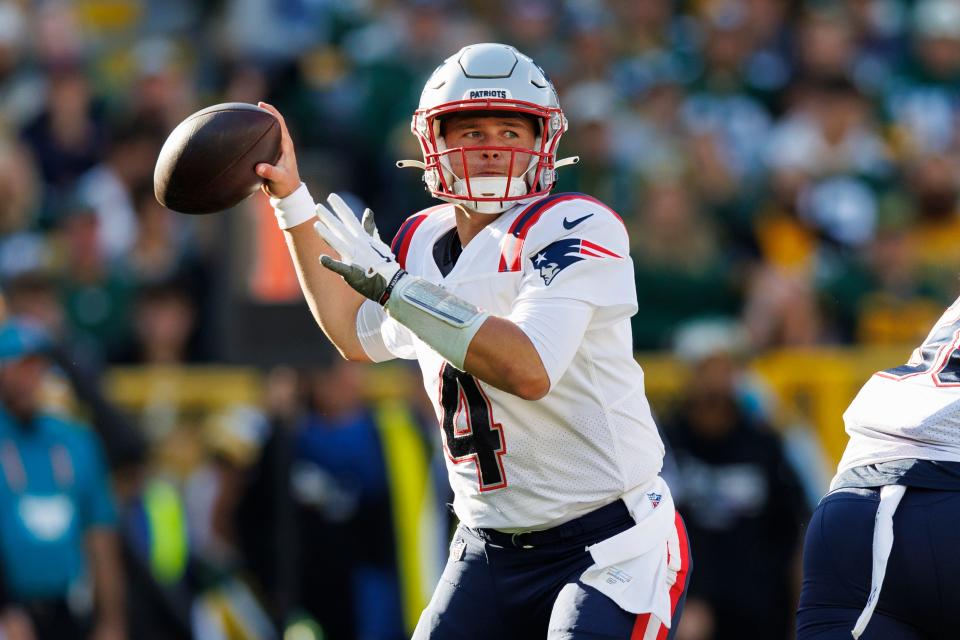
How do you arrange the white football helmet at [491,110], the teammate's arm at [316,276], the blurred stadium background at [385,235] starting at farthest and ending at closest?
the blurred stadium background at [385,235] → the teammate's arm at [316,276] → the white football helmet at [491,110]

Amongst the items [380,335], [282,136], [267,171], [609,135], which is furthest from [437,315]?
[609,135]

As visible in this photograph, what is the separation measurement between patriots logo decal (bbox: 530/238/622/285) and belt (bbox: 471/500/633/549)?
1.97 ft

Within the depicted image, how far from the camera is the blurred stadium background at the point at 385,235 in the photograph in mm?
7988

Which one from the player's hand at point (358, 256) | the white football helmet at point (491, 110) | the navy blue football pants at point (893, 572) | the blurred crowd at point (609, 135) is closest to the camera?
the navy blue football pants at point (893, 572)

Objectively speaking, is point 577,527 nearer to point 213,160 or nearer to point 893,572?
point 893,572

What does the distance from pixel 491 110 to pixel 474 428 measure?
0.81 metres

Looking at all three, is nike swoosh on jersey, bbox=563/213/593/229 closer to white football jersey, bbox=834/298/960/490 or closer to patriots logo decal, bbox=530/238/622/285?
patriots logo decal, bbox=530/238/622/285

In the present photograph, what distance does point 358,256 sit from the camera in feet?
12.8

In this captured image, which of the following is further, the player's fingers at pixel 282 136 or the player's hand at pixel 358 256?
the player's fingers at pixel 282 136

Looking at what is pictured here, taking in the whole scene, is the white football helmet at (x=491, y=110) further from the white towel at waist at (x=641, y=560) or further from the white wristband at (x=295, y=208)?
the white towel at waist at (x=641, y=560)

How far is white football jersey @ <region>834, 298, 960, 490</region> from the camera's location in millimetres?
3762

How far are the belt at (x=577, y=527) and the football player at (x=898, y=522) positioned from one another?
465 millimetres

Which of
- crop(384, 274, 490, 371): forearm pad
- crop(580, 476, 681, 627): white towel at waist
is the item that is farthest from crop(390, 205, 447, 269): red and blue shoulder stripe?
crop(580, 476, 681, 627): white towel at waist

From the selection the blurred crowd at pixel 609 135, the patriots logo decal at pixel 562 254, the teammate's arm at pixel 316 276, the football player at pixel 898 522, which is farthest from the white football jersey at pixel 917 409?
the blurred crowd at pixel 609 135
